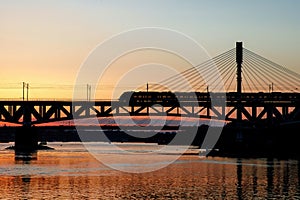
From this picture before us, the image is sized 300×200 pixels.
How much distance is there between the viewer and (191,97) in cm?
16762

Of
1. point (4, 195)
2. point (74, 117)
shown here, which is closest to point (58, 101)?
point (74, 117)

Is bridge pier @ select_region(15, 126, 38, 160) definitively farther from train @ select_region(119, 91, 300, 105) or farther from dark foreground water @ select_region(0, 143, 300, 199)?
dark foreground water @ select_region(0, 143, 300, 199)

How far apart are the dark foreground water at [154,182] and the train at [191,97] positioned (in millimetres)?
40705

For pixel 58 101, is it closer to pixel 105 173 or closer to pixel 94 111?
pixel 94 111

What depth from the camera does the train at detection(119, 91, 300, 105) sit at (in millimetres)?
167375

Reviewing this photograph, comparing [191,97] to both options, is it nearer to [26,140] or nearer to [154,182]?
[26,140]

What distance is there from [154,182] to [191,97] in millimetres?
72282

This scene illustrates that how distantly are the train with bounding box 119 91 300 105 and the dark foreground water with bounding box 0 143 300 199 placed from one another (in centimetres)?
4070

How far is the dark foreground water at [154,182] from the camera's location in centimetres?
8200

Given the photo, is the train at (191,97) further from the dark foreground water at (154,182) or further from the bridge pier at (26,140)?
the dark foreground water at (154,182)

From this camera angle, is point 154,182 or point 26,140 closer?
point 154,182

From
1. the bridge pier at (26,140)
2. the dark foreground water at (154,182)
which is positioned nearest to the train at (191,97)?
the bridge pier at (26,140)

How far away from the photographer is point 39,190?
85250 millimetres

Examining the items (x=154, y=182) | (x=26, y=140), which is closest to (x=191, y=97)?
(x=26, y=140)
